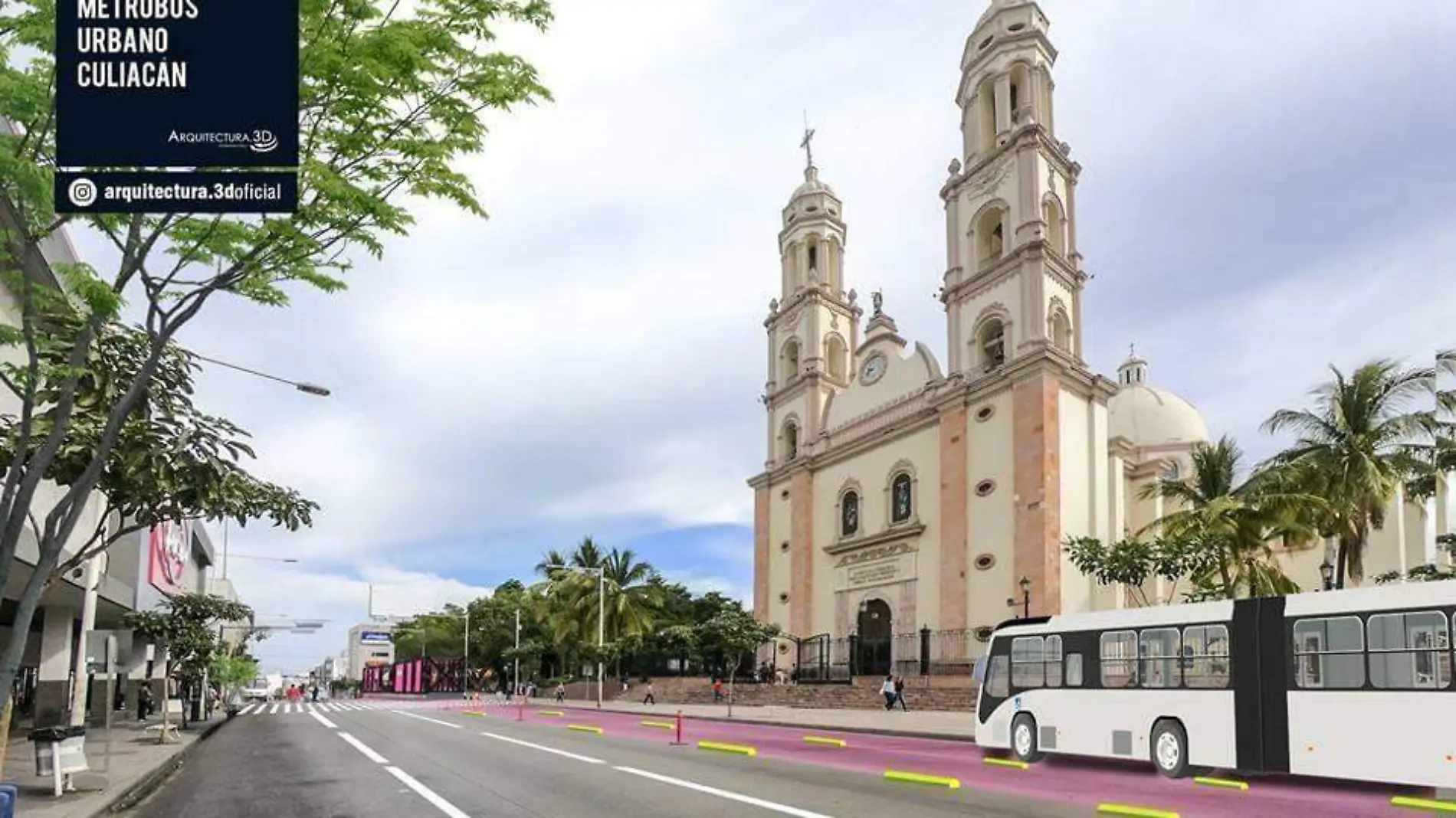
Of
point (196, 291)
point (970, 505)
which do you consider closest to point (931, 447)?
point (970, 505)

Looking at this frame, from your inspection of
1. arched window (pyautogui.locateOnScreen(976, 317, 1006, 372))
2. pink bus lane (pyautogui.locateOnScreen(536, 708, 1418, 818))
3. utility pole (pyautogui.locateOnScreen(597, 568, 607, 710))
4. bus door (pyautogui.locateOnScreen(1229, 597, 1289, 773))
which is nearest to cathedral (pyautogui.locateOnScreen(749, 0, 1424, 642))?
arched window (pyautogui.locateOnScreen(976, 317, 1006, 372))

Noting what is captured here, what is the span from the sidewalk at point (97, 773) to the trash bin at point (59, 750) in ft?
0.92

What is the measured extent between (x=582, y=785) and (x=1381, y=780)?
10.4m

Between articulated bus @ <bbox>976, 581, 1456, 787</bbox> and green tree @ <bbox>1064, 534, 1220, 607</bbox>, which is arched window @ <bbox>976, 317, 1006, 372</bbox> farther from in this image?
articulated bus @ <bbox>976, 581, 1456, 787</bbox>

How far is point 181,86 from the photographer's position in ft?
25.4

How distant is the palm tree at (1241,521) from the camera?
29297 mm

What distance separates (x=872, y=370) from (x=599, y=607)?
20.1 meters

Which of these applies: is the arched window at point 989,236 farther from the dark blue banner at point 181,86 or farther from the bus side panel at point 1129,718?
the dark blue banner at point 181,86

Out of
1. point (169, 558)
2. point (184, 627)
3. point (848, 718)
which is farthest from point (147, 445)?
point (169, 558)

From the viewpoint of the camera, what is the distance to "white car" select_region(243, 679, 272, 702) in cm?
7150

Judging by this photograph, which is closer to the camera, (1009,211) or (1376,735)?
(1376,735)

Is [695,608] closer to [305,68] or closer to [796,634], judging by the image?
[796,634]

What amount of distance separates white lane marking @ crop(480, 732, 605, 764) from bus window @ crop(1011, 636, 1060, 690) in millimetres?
7689

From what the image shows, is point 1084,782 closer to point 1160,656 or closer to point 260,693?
point 1160,656
